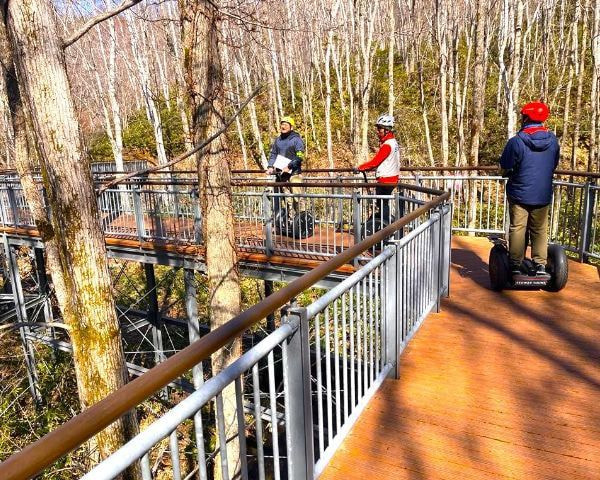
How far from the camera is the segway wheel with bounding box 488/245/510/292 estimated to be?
234 inches

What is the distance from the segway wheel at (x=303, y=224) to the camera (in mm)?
8346

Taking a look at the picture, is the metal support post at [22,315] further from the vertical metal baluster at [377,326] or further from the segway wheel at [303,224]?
Answer: the vertical metal baluster at [377,326]

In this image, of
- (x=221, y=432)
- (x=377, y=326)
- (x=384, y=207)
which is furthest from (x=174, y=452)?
(x=384, y=207)

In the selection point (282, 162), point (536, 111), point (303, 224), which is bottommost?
point (303, 224)

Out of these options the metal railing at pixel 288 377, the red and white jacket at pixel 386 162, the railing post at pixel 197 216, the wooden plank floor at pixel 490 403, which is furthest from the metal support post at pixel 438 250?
the railing post at pixel 197 216

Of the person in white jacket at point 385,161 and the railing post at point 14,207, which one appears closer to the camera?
the person in white jacket at point 385,161

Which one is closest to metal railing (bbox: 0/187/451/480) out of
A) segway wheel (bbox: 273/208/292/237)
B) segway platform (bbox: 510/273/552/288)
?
segway platform (bbox: 510/273/552/288)

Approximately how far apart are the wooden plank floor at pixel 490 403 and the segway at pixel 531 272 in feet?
0.98

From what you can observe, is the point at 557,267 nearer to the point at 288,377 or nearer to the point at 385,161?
the point at 385,161

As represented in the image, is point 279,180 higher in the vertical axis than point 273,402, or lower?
higher

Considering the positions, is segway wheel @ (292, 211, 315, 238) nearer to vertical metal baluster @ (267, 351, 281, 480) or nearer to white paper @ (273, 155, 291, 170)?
white paper @ (273, 155, 291, 170)

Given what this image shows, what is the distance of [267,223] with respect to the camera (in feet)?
26.3

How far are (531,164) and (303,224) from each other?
443cm

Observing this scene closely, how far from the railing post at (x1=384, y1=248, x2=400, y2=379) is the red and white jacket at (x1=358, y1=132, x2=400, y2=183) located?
3464 mm
